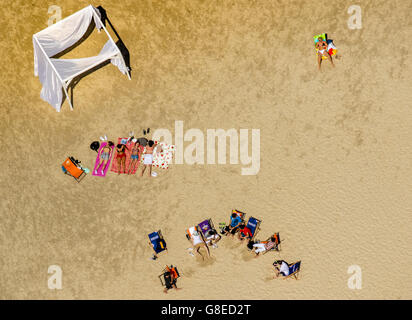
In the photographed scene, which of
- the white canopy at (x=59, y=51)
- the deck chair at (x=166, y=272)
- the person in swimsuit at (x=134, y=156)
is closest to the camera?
the white canopy at (x=59, y=51)

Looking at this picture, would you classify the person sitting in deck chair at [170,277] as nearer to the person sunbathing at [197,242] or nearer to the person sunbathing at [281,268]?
the person sunbathing at [197,242]

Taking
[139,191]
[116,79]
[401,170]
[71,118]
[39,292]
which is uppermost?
[116,79]

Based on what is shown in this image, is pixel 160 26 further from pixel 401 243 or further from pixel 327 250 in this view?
pixel 401 243

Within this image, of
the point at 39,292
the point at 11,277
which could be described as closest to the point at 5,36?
the point at 11,277

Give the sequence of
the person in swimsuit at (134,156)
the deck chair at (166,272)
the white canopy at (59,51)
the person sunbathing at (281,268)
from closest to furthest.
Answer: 1. the white canopy at (59,51)
2. the person sunbathing at (281,268)
3. the deck chair at (166,272)
4. the person in swimsuit at (134,156)

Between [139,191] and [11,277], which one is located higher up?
[139,191]

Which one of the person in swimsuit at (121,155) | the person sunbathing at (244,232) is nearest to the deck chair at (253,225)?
the person sunbathing at (244,232)
